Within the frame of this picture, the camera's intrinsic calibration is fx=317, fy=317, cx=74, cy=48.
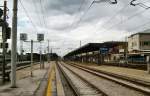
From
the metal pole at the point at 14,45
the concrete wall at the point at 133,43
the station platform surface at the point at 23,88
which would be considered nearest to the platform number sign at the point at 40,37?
the station platform surface at the point at 23,88

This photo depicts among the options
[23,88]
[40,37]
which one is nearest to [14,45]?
[23,88]

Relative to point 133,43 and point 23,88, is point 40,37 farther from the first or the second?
point 133,43

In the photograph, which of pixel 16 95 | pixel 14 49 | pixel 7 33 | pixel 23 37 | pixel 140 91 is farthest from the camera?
pixel 23 37

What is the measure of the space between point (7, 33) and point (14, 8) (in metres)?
4.69

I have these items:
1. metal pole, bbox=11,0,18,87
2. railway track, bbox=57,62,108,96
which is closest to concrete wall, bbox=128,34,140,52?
railway track, bbox=57,62,108,96

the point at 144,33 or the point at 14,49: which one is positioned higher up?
the point at 144,33

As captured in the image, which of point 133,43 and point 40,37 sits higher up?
point 133,43

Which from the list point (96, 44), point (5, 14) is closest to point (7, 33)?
point (5, 14)

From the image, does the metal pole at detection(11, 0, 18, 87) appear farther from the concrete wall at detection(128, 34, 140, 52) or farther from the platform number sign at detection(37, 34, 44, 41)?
the concrete wall at detection(128, 34, 140, 52)

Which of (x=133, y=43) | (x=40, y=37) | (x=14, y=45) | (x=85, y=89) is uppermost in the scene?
(x=133, y=43)

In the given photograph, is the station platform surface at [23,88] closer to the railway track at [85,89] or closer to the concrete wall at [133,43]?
the railway track at [85,89]

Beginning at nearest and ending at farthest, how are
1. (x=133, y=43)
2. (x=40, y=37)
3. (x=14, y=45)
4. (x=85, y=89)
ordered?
1. (x=14, y=45)
2. (x=85, y=89)
3. (x=40, y=37)
4. (x=133, y=43)

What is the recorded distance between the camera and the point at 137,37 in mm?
108562

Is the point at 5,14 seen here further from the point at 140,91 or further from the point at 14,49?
the point at 140,91
